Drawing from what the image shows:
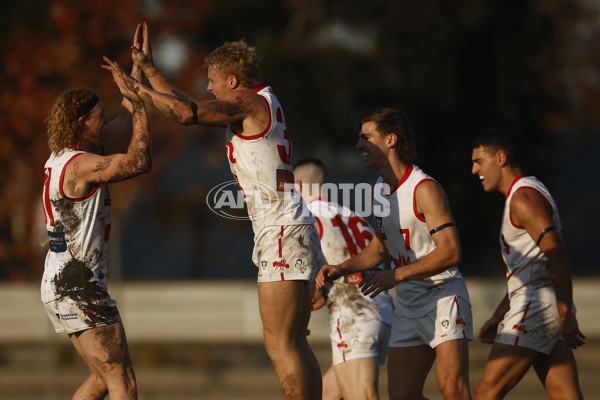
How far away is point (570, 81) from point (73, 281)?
70.9ft

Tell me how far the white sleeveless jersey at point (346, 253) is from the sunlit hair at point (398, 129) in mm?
1081

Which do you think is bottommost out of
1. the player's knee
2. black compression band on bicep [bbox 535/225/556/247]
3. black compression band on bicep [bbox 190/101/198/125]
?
the player's knee

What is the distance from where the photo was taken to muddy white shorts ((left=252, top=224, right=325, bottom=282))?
17.4ft

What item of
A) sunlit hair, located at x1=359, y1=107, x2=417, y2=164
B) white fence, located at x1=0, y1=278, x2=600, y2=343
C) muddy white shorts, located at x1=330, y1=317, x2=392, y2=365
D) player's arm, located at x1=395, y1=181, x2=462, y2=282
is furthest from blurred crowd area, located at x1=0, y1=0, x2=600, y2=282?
player's arm, located at x1=395, y1=181, x2=462, y2=282

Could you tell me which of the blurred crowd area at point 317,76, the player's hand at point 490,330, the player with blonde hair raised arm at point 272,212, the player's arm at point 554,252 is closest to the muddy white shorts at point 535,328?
the player's arm at point 554,252

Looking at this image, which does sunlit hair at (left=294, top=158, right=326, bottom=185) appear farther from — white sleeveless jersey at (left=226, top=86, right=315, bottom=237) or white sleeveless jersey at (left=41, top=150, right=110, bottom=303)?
white sleeveless jersey at (left=41, top=150, right=110, bottom=303)

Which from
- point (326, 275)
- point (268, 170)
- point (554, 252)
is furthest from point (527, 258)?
point (268, 170)

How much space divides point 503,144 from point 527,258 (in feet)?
2.77

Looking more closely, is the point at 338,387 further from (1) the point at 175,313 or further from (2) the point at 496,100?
(2) the point at 496,100

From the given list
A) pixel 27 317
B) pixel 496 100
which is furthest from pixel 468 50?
pixel 27 317

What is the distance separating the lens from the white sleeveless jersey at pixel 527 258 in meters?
5.73

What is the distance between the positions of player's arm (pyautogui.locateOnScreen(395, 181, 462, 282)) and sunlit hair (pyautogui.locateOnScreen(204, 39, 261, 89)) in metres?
1.44

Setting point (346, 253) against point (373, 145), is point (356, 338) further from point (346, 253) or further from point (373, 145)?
point (373, 145)

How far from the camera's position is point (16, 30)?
52.5 feet
